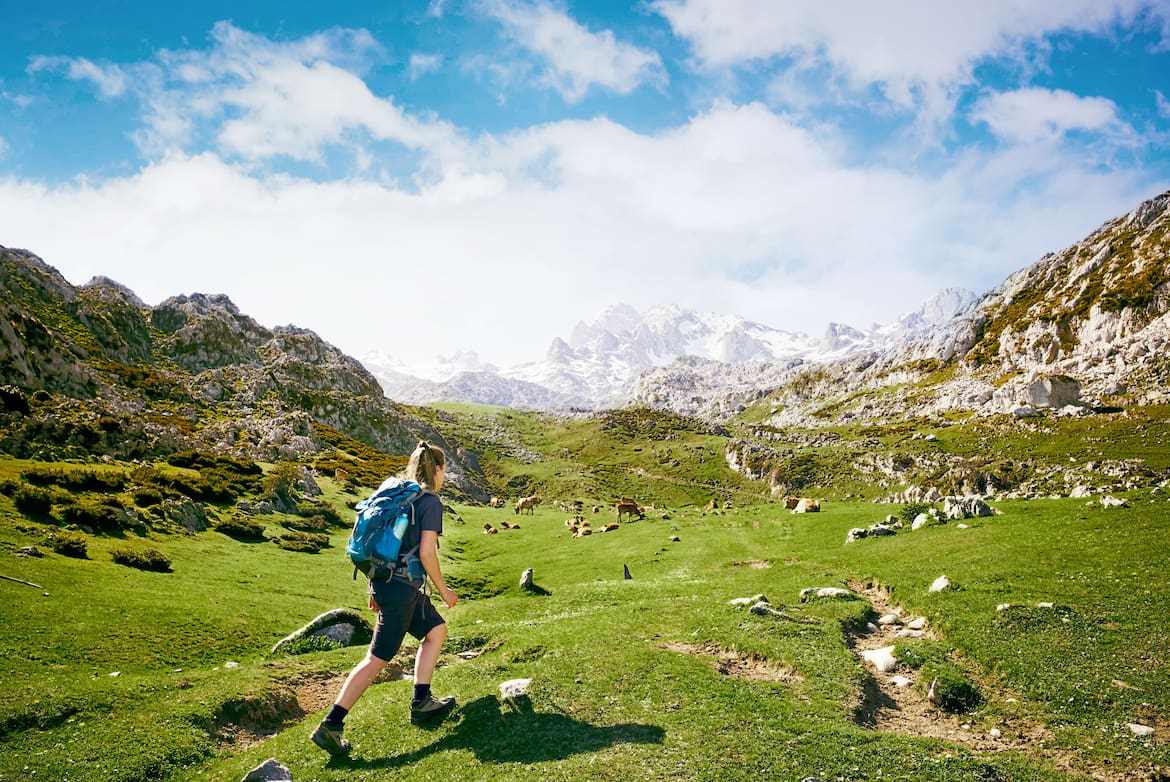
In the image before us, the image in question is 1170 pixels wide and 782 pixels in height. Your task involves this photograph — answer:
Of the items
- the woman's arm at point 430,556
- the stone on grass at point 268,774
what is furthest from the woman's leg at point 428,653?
the stone on grass at point 268,774

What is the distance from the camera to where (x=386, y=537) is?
10.1m

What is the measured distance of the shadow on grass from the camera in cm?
971

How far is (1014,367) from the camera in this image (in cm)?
12756

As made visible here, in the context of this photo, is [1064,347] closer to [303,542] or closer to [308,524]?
[308,524]

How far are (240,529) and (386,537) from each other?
31.3 meters

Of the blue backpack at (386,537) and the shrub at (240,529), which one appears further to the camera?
the shrub at (240,529)

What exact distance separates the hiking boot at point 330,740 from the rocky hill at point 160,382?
40.5m

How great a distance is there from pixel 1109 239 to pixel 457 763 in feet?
711

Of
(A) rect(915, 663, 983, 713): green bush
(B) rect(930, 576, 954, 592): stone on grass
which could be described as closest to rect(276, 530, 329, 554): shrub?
(A) rect(915, 663, 983, 713): green bush

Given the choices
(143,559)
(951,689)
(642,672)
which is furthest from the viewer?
(143,559)

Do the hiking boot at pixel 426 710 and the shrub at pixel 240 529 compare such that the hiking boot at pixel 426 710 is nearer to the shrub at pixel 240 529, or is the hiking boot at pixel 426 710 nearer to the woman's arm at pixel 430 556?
the woman's arm at pixel 430 556

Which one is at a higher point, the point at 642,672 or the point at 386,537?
the point at 386,537

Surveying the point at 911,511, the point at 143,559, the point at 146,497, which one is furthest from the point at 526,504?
the point at 143,559

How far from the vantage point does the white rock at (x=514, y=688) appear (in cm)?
1188
